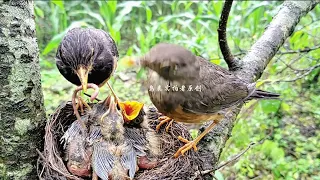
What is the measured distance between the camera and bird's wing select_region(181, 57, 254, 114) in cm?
225

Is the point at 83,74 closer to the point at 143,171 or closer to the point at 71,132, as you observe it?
the point at 71,132

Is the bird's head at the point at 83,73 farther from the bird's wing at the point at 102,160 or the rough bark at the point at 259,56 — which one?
the rough bark at the point at 259,56

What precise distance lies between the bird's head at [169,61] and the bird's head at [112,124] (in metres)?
0.46

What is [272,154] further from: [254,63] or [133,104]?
[133,104]

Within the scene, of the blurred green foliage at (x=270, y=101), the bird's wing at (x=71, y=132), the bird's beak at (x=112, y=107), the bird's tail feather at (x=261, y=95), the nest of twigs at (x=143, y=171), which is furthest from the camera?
the blurred green foliage at (x=270, y=101)

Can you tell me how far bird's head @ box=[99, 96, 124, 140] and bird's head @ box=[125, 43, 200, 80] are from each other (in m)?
0.46

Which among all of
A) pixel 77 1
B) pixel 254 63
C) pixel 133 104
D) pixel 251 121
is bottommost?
pixel 251 121

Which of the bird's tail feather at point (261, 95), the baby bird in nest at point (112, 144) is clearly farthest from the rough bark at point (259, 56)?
the baby bird in nest at point (112, 144)

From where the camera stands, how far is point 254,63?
9.62 feet

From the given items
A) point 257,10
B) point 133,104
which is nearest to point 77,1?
point 257,10

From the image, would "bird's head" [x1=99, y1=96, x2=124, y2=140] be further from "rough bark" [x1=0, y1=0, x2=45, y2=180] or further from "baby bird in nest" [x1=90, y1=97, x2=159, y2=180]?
"rough bark" [x1=0, y1=0, x2=45, y2=180]

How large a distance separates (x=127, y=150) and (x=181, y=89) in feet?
1.77

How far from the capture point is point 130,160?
232cm

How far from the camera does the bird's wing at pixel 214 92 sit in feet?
7.39
